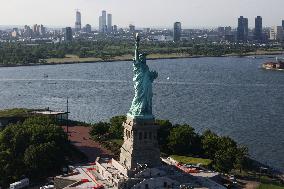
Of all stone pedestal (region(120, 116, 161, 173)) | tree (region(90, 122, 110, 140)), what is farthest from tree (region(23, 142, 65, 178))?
tree (region(90, 122, 110, 140))

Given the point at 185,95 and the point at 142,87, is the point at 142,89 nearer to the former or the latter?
the point at 142,87

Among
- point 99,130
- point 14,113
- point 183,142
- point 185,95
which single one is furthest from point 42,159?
point 185,95

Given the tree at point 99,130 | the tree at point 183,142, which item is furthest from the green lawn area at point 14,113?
the tree at point 183,142

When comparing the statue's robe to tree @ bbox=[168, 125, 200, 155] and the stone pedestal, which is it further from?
tree @ bbox=[168, 125, 200, 155]

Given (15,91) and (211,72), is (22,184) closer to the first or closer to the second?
(15,91)

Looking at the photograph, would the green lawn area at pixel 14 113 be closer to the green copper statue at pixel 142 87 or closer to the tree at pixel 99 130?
the tree at pixel 99 130

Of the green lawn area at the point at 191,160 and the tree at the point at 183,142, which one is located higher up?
the tree at the point at 183,142

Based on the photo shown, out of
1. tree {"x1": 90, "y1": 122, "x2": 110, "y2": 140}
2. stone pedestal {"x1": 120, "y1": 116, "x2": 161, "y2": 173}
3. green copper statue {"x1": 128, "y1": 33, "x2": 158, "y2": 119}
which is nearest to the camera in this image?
stone pedestal {"x1": 120, "y1": 116, "x2": 161, "y2": 173}
